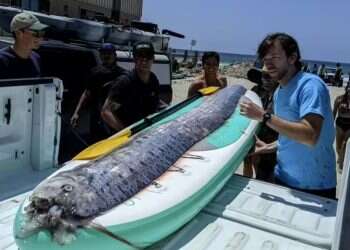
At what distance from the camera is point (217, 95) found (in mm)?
5406

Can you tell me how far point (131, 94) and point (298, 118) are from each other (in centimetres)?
191

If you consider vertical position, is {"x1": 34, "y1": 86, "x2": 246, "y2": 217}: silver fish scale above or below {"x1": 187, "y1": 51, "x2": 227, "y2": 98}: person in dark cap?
below

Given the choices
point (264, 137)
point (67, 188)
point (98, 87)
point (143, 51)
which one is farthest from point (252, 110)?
point (98, 87)

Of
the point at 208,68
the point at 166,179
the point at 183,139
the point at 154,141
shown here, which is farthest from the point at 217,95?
the point at 166,179

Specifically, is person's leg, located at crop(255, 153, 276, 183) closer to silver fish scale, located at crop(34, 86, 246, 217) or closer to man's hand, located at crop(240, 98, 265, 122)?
silver fish scale, located at crop(34, 86, 246, 217)

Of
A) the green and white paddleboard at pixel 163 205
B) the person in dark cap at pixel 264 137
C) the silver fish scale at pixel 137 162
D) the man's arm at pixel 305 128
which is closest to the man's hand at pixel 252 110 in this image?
the man's arm at pixel 305 128

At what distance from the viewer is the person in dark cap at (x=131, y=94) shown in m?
4.36

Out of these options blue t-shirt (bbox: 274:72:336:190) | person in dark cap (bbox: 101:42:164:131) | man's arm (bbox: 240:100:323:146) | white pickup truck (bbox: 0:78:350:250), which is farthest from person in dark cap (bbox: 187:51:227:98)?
man's arm (bbox: 240:100:323:146)

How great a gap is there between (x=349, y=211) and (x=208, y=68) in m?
3.68

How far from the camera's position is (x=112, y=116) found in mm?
4402

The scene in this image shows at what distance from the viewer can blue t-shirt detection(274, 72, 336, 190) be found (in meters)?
2.84

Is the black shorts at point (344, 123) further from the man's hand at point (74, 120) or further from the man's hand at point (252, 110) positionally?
the man's hand at point (252, 110)

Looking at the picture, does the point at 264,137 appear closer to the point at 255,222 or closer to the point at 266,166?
the point at 266,166

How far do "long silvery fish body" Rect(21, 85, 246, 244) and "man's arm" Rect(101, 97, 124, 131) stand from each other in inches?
31.8
